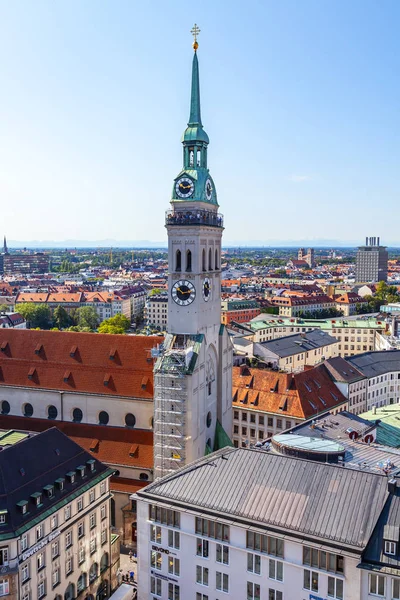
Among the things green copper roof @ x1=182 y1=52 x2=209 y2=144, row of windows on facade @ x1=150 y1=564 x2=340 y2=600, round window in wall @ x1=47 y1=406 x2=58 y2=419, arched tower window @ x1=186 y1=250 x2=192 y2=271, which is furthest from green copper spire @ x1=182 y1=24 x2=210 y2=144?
row of windows on facade @ x1=150 y1=564 x2=340 y2=600

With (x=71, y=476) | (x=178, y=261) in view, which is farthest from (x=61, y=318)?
(x=71, y=476)

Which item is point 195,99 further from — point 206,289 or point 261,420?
point 261,420

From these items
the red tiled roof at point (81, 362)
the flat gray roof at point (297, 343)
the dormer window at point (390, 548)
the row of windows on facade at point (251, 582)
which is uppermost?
the red tiled roof at point (81, 362)

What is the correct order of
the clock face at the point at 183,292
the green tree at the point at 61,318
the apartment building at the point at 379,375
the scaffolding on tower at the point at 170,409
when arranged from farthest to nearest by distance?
1. the green tree at the point at 61,318
2. the apartment building at the point at 379,375
3. the clock face at the point at 183,292
4. the scaffolding on tower at the point at 170,409

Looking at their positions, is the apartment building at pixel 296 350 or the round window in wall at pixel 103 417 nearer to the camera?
the round window in wall at pixel 103 417

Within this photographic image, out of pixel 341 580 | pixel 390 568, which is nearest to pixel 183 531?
pixel 341 580

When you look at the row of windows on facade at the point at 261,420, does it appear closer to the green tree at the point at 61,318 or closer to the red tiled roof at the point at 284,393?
the red tiled roof at the point at 284,393

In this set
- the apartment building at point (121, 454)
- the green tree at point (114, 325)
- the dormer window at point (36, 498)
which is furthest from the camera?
the green tree at point (114, 325)

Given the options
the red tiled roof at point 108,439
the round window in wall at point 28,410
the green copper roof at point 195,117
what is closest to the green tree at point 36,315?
the round window in wall at point 28,410
